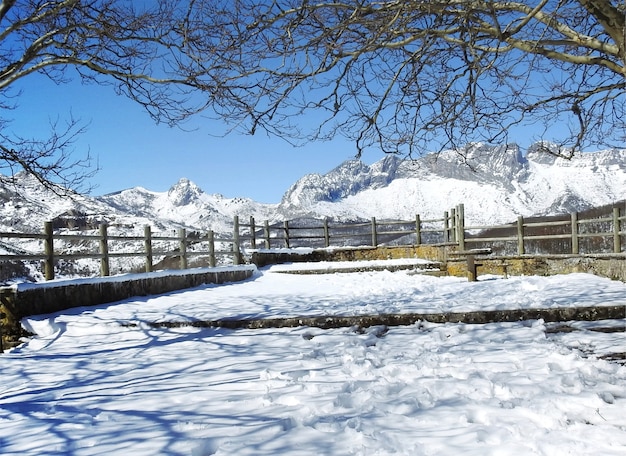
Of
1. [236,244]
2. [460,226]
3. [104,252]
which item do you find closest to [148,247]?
[104,252]

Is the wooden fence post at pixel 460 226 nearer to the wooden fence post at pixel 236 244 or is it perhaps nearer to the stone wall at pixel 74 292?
the wooden fence post at pixel 236 244

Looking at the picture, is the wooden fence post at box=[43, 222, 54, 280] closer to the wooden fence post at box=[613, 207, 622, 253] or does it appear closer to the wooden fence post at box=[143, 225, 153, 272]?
the wooden fence post at box=[143, 225, 153, 272]

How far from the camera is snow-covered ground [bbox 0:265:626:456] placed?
2102 mm

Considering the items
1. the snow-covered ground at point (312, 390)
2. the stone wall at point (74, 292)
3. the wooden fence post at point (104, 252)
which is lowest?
the snow-covered ground at point (312, 390)

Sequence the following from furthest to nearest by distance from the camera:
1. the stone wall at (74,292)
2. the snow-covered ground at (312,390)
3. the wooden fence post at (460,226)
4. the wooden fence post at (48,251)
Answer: the wooden fence post at (460,226)
the wooden fence post at (48,251)
the stone wall at (74,292)
the snow-covered ground at (312,390)

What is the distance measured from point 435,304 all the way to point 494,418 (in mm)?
3652

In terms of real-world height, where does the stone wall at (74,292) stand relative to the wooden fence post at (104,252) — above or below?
below

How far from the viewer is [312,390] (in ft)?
9.11

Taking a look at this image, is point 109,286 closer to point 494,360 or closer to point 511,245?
point 494,360

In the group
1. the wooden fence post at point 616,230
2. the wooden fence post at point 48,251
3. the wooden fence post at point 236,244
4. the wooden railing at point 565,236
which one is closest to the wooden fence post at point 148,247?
the wooden fence post at point 48,251

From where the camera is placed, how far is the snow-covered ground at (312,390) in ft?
6.89

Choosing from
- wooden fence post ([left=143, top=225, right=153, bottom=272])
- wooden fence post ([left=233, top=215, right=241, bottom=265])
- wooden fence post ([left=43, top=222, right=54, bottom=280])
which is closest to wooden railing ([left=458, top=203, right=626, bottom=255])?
wooden fence post ([left=233, top=215, right=241, bottom=265])

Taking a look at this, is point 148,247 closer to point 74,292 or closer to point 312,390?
point 74,292

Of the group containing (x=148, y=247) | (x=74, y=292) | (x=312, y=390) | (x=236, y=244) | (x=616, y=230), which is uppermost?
(x=148, y=247)
